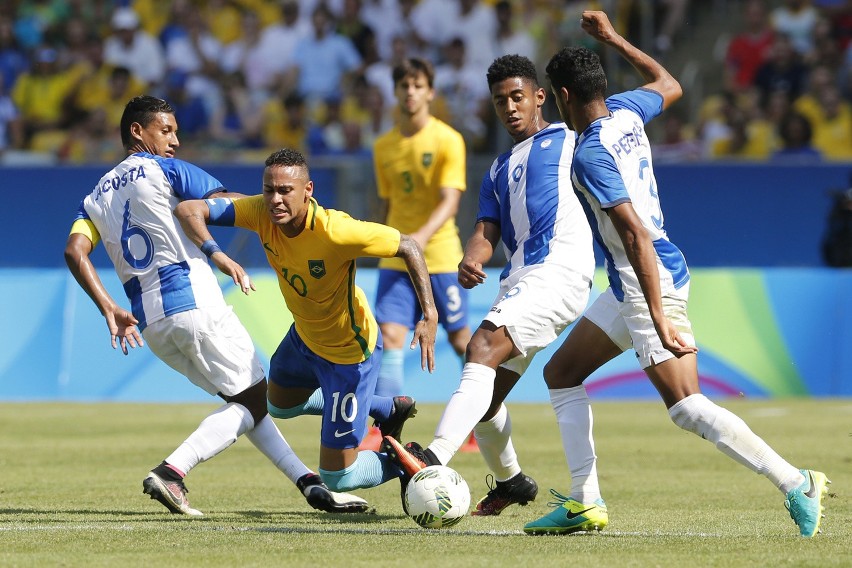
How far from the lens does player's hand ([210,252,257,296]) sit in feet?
21.5

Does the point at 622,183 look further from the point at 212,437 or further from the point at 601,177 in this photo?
the point at 212,437

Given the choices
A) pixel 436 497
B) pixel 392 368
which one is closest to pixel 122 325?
pixel 436 497

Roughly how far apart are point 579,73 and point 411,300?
4.28 metres

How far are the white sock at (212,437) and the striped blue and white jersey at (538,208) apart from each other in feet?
5.49

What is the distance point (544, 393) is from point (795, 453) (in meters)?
4.98

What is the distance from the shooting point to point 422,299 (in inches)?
265

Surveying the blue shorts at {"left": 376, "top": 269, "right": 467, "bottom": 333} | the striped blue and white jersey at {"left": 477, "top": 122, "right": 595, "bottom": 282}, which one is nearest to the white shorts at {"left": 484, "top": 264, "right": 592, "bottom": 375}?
the striped blue and white jersey at {"left": 477, "top": 122, "right": 595, "bottom": 282}

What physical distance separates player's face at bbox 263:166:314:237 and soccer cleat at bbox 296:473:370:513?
1539 mm

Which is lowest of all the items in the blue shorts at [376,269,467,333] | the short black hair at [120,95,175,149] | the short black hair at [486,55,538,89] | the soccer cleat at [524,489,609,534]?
the soccer cleat at [524,489,609,534]

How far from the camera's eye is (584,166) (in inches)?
240

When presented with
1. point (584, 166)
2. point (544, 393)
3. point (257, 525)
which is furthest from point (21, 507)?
point (544, 393)

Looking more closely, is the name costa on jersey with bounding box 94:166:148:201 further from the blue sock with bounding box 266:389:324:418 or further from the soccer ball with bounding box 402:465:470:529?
the soccer ball with bounding box 402:465:470:529

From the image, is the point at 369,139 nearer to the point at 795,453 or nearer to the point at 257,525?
the point at 795,453

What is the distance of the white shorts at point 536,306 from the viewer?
676 centimetres
